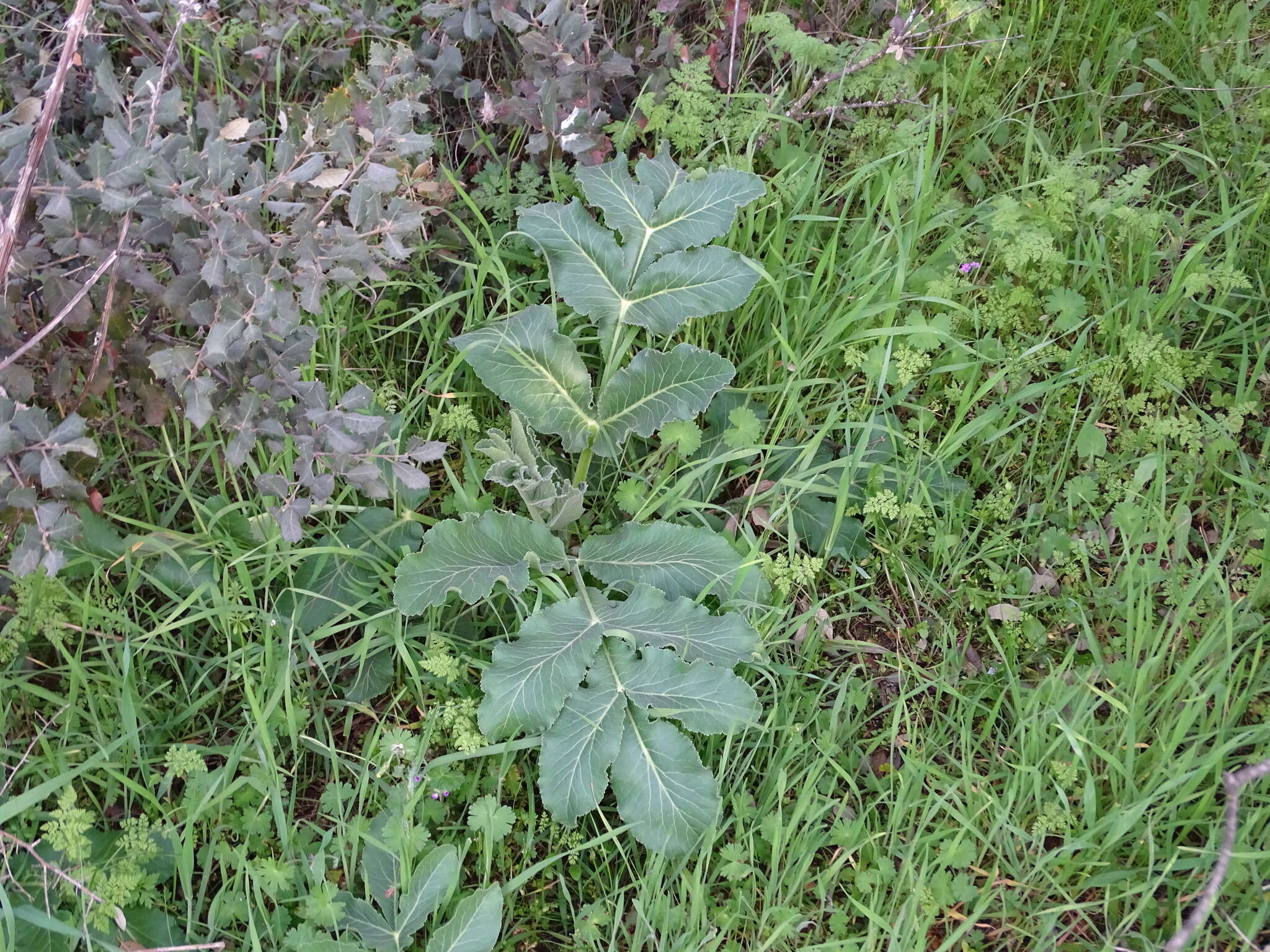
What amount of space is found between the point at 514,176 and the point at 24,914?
7.45 feet

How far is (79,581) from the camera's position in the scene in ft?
7.72

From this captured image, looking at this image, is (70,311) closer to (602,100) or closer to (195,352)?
(195,352)

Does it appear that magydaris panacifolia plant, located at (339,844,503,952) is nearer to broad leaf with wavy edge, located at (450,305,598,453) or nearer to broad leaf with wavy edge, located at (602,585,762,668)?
broad leaf with wavy edge, located at (602,585,762,668)

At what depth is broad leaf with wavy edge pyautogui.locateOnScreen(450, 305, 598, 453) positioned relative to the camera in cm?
244

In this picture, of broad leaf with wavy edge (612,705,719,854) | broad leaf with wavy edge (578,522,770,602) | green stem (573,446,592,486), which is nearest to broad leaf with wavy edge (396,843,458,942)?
broad leaf with wavy edge (612,705,719,854)

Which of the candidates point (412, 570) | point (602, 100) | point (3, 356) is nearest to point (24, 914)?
point (412, 570)

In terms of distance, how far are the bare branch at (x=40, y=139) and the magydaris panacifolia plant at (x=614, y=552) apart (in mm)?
1014

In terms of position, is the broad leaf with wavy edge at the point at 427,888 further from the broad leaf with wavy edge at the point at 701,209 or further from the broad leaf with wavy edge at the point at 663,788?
the broad leaf with wavy edge at the point at 701,209

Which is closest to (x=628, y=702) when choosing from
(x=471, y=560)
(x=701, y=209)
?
(x=471, y=560)

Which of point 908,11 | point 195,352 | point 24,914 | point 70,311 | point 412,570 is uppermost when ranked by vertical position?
point 908,11

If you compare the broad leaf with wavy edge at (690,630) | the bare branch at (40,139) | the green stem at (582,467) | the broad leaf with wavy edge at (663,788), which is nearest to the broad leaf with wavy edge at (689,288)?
the green stem at (582,467)

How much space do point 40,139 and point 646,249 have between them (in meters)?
1.42

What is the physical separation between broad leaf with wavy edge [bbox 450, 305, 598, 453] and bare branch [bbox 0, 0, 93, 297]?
0.97 meters

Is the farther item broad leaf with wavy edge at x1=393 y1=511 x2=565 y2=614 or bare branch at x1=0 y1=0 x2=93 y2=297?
broad leaf with wavy edge at x1=393 y1=511 x2=565 y2=614
